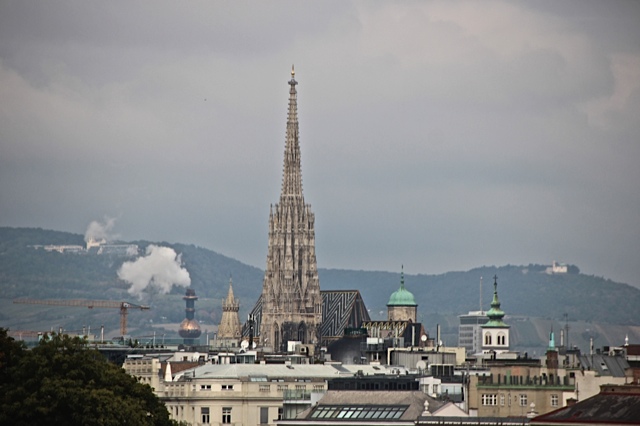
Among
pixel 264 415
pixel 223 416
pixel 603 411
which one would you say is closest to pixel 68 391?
pixel 603 411

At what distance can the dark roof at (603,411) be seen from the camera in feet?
345

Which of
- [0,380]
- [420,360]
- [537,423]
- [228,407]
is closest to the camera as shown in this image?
[537,423]

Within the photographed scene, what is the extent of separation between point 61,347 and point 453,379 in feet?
128

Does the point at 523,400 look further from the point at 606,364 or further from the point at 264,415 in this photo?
the point at 264,415

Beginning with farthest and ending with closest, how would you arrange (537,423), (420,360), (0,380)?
(420,360) < (0,380) < (537,423)

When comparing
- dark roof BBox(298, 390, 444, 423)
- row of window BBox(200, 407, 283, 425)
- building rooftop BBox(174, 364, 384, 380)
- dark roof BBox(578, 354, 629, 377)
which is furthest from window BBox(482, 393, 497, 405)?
building rooftop BBox(174, 364, 384, 380)

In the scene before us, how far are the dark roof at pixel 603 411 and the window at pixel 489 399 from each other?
14.4 m

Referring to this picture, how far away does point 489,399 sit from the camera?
12762cm

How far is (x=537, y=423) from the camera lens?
357 feet

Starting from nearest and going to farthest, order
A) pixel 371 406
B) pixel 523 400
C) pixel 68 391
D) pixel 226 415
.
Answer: pixel 68 391 < pixel 371 406 < pixel 523 400 < pixel 226 415

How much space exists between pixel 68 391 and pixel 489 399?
2603 centimetres

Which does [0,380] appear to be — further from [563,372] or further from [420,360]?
[420,360]

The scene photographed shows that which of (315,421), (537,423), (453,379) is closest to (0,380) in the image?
(315,421)

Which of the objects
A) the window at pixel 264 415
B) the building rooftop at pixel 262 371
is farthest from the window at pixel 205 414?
the building rooftop at pixel 262 371
